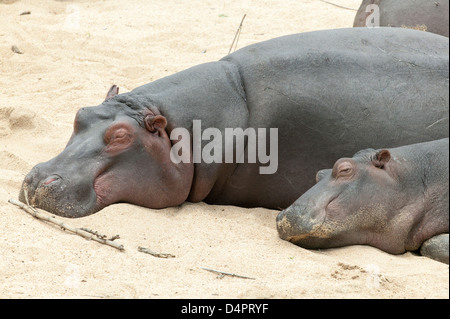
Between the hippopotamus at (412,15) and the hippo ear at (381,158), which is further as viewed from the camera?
the hippopotamus at (412,15)

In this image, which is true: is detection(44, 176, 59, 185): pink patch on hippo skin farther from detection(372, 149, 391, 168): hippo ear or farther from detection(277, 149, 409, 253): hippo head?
detection(372, 149, 391, 168): hippo ear

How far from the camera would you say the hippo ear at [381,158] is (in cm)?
419

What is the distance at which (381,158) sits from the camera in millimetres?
4211

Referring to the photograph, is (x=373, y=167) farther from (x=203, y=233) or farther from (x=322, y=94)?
(x=203, y=233)

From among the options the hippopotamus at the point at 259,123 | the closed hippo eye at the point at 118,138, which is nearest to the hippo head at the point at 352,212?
the hippopotamus at the point at 259,123

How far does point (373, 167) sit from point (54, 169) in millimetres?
1682

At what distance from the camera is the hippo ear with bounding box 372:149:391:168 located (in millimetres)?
4191

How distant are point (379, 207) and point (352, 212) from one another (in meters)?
0.14

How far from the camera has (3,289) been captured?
338 cm

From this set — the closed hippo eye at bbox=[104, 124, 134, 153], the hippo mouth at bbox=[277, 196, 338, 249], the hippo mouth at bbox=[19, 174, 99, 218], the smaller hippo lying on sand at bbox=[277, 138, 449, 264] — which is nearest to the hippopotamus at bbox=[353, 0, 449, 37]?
the smaller hippo lying on sand at bbox=[277, 138, 449, 264]

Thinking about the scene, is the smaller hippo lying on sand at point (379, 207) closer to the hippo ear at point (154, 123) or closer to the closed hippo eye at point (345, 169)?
the closed hippo eye at point (345, 169)

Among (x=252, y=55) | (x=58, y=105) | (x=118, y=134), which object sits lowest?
(x=58, y=105)

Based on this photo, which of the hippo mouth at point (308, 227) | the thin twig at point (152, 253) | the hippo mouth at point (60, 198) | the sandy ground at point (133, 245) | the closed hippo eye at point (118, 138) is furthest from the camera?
the closed hippo eye at point (118, 138)

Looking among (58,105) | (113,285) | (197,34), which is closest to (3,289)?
(113,285)
